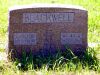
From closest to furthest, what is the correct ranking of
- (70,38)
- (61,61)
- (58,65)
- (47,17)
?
1. (58,65)
2. (61,61)
3. (47,17)
4. (70,38)

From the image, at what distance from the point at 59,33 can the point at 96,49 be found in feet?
2.54

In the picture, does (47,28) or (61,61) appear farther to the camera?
(47,28)

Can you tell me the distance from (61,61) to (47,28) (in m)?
0.59

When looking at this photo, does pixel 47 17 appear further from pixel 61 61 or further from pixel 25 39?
pixel 61 61

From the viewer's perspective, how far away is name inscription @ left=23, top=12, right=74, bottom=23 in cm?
599

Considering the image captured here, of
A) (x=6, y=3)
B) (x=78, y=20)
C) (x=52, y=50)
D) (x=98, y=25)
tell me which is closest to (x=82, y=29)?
(x=78, y=20)

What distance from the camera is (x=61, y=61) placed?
229 inches

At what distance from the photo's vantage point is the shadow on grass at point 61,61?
562 cm

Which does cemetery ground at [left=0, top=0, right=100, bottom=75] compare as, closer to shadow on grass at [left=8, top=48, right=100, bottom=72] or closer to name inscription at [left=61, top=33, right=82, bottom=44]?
shadow on grass at [left=8, top=48, right=100, bottom=72]

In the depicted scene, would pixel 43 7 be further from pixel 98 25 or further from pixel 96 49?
pixel 98 25

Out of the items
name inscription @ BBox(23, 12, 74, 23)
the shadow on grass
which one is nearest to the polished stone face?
name inscription @ BBox(23, 12, 74, 23)

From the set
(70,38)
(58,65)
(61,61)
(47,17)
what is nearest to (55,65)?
(58,65)

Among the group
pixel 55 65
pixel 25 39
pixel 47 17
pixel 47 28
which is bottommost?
pixel 55 65

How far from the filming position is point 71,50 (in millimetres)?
6152
